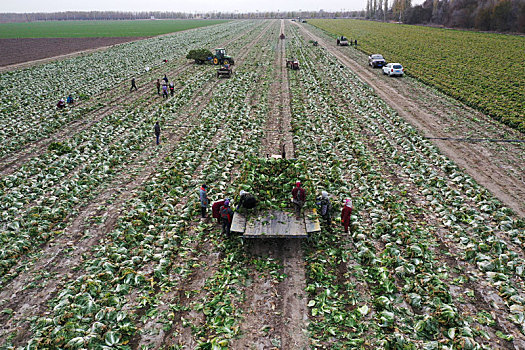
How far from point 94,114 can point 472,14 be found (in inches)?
4906

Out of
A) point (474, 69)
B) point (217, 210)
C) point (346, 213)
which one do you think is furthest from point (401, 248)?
point (474, 69)

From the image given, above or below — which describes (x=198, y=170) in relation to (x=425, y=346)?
above

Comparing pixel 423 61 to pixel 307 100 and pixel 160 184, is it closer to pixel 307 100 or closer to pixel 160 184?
pixel 307 100

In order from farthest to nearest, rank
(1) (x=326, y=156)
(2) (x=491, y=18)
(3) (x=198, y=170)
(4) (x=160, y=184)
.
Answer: (2) (x=491, y=18), (1) (x=326, y=156), (3) (x=198, y=170), (4) (x=160, y=184)

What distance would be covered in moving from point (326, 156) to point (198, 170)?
7.58 m

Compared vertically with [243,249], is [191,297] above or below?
below

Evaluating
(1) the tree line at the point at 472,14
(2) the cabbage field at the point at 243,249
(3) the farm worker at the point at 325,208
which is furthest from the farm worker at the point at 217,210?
(1) the tree line at the point at 472,14

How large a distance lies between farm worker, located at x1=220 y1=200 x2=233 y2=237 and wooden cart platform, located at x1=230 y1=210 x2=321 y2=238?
256 millimetres

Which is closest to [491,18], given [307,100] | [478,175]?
[307,100]

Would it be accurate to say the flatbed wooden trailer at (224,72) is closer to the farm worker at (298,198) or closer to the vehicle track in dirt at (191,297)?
the farm worker at (298,198)

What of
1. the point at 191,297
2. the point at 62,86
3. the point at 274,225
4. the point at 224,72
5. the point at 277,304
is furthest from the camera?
the point at 224,72

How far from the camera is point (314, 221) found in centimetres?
1142

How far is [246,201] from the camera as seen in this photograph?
1188cm

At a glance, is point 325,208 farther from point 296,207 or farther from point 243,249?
point 243,249
